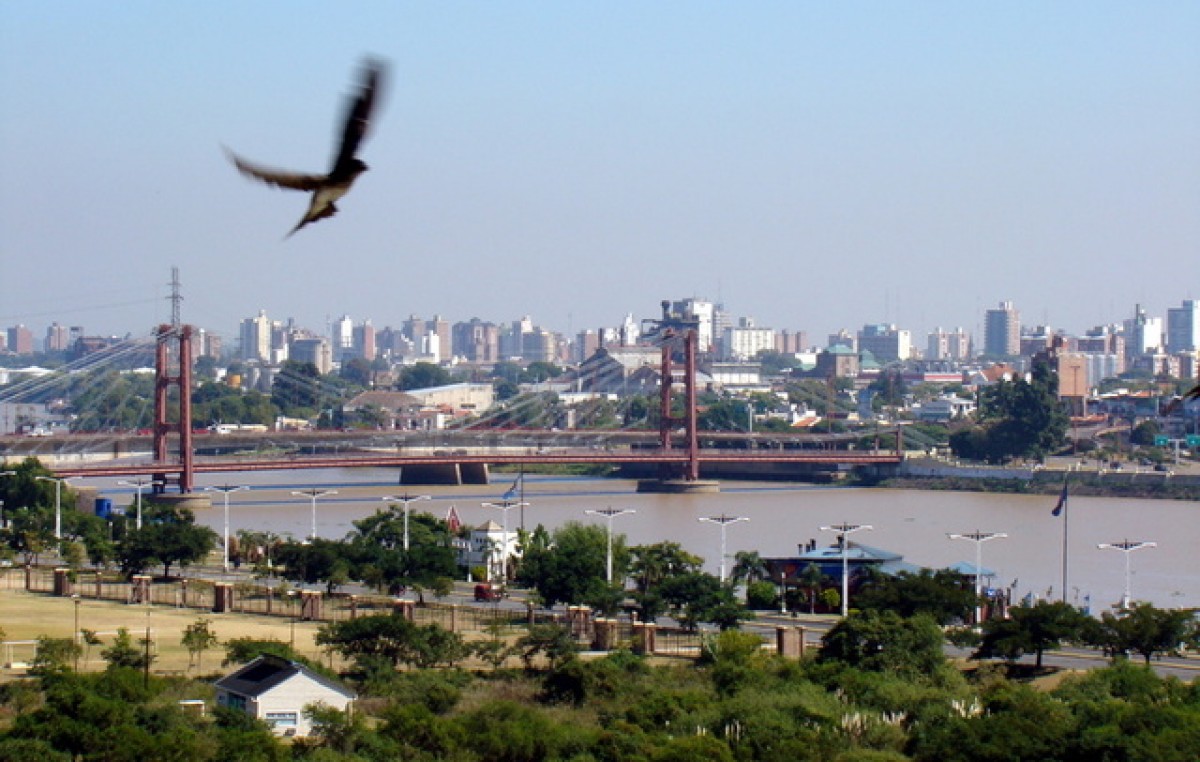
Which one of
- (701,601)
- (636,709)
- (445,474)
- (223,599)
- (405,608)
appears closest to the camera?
(636,709)

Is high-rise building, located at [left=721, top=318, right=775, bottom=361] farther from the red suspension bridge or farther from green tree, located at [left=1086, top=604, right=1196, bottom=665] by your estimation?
green tree, located at [left=1086, top=604, right=1196, bottom=665]

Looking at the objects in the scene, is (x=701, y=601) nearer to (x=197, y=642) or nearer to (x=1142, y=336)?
(x=197, y=642)

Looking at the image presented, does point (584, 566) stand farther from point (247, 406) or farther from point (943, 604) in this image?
point (247, 406)

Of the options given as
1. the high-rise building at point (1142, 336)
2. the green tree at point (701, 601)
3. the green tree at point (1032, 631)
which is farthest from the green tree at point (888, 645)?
the high-rise building at point (1142, 336)

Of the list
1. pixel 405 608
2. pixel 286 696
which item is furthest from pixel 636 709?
pixel 405 608

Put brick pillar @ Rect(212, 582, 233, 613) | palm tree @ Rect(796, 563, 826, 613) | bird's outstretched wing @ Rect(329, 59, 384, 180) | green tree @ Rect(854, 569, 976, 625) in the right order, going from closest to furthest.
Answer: bird's outstretched wing @ Rect(329, 59, 384, 180)
green tree @ Rect(854, 569, 976, 625)
brick pillar @ Rect(212, 582, 233, 613)
palm tree @ Rect(796, 563, 826, 613)

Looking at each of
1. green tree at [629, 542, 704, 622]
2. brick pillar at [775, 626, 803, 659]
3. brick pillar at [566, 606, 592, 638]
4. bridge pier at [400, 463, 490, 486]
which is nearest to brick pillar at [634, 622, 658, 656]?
brick pillar at [566, 606, 592, 638]

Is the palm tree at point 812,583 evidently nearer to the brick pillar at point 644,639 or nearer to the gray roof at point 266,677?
the brick pillar at point 644,639
